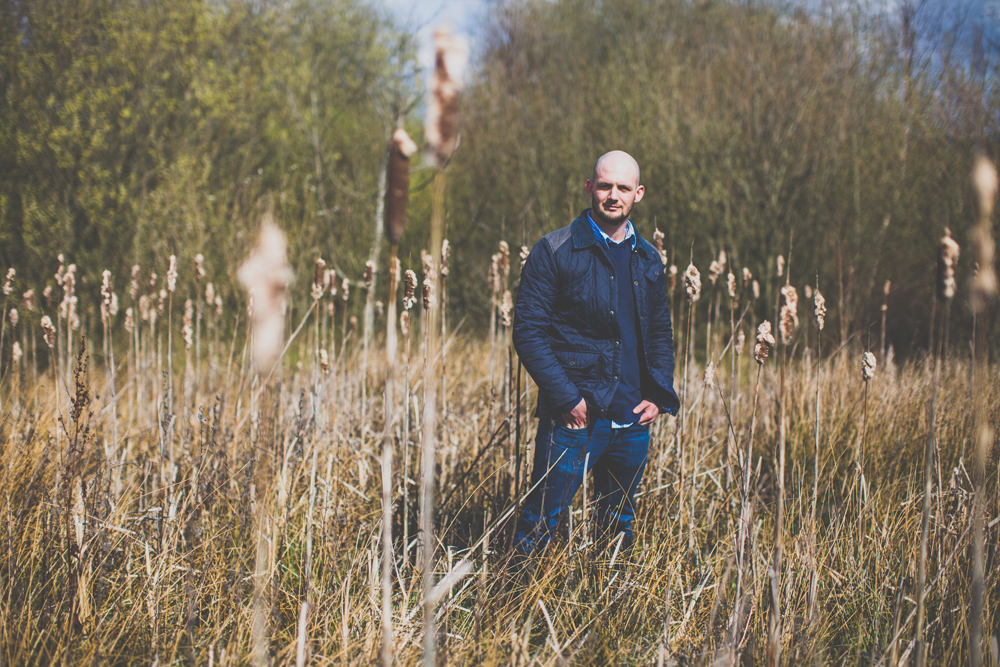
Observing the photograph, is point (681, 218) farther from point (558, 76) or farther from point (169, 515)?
point (169, 515)

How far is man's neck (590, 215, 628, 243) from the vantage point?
2088 millimetres

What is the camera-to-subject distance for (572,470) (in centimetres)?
205

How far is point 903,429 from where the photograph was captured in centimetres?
297

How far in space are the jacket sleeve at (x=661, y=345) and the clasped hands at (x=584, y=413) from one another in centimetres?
6

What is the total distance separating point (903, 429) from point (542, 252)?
2305mm

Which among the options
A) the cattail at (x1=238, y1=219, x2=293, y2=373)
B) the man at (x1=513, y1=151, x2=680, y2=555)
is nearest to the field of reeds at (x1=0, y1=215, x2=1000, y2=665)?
the man at (x1=513, y1=151, x2=680, y2=555)

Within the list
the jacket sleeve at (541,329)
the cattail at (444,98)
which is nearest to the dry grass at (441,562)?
the jacket sleeve at (541,329)

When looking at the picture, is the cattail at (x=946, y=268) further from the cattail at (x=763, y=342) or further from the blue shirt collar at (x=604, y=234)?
the blue shirt collar at (x=604, y=234)

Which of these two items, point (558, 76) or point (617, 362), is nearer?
point (617, 362)

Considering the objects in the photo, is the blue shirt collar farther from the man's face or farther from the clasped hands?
the clasped hands

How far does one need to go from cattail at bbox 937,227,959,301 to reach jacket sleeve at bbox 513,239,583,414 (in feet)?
3.55

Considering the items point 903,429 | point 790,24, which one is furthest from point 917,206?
point 903,429

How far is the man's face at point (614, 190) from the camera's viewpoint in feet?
6.55

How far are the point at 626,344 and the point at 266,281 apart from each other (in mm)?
1657
